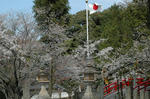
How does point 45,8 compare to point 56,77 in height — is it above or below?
above

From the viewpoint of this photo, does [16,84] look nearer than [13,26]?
Yes

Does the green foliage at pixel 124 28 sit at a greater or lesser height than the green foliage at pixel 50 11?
lesser

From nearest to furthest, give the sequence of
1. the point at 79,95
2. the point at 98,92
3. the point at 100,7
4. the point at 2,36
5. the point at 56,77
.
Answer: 1. the point at 98,92
2. the point at 79,95
3. the point at 2,36
4. the point at 56,77
5. the point at 100,7

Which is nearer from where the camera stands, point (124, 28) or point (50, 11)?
point (124, 28)

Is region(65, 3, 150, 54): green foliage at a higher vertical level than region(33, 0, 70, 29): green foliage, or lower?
lower

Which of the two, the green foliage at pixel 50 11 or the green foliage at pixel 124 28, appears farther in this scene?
the green foliage at pixel 50 11

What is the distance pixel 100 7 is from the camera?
22.5m

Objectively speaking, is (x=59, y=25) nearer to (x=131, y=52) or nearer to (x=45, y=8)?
(x=45, y=8)

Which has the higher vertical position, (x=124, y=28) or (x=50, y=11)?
(x=50, y=11)

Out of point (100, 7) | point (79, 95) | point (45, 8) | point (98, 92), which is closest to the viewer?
point (98, 92)

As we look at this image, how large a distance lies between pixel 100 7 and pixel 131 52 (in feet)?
30.9

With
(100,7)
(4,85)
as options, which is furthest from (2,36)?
(100,7)

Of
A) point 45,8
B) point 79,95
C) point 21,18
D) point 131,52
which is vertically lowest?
point 79,95

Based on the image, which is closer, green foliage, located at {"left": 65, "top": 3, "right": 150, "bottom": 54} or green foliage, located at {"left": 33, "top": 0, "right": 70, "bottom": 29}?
→ green foliage, located at {"left": 65, "top": 3, "right": 150, "bottom": 54}
